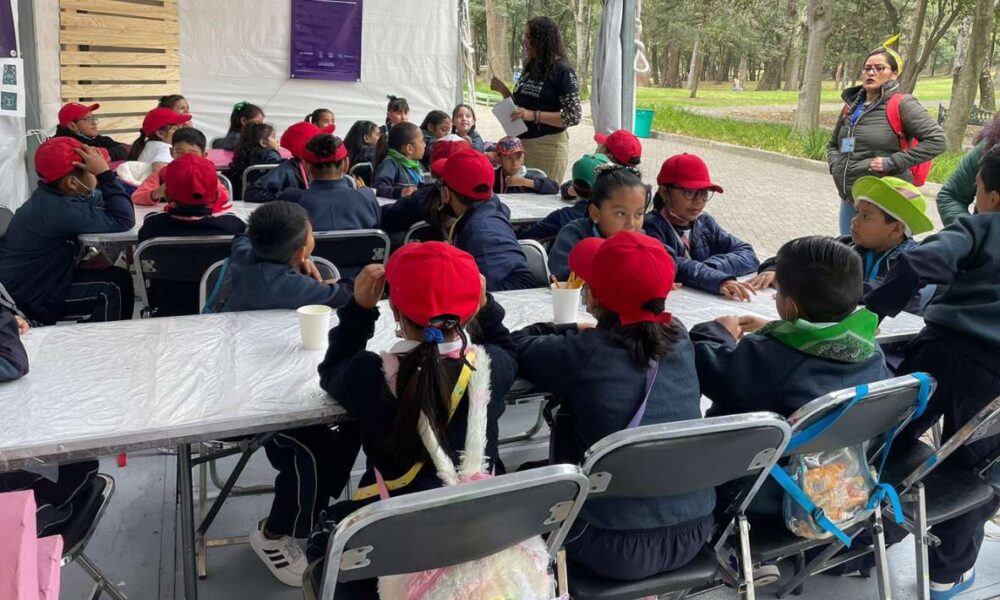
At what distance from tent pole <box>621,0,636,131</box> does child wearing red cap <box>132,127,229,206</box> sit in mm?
3186

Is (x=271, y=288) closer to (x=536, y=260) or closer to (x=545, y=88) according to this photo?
(x=536, y=260)

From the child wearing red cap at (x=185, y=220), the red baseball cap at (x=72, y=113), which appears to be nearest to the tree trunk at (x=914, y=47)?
the red baseball cap at (x=72, y=113)

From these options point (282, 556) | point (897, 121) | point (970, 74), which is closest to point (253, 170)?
point (282, 556)

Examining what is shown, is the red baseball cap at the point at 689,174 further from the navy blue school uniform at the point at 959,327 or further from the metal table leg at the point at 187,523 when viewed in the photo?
the metal table leg at the point at 187,523

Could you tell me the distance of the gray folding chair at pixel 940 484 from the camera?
2.31 metres

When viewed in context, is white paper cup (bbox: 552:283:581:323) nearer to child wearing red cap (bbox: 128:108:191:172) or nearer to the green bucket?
child wearing red cap (bbox: 128:108:191:172)

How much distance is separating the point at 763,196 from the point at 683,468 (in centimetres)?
1068

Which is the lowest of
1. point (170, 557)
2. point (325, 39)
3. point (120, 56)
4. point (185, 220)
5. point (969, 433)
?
point (170, 557)

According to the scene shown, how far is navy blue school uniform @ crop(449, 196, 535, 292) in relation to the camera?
336 centimetres

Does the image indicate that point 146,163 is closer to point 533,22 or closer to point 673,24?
point 533,22

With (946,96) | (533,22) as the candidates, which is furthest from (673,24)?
(533,22)

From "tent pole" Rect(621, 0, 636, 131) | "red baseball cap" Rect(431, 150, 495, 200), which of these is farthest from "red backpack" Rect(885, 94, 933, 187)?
"red baseball cap" Rect(431, 150, 495, 200)

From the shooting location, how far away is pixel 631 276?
203 centimetres

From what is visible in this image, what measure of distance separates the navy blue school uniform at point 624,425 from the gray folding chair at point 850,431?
25 centimetres
